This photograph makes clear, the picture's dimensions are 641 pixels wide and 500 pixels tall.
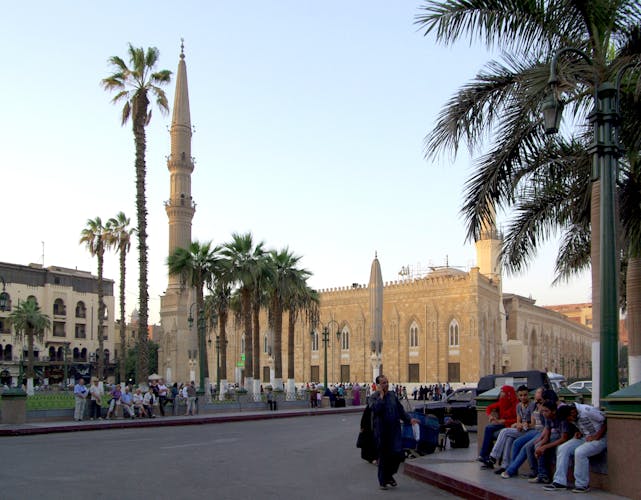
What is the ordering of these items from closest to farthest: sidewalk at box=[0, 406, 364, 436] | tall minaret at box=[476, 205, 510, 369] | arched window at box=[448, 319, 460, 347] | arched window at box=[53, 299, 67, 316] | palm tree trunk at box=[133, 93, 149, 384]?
1. sidewalk at box=[0, 406, 364, 436]
2. palm tree trunk at box=[133, 93, 149, 384]
3. arched window at box=[448, 319, 460, 347]
4. tall minaret at box=[476, 205, 510, 369]
5. arched window at box=[53, 299, 67, 316]

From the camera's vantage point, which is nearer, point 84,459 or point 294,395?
point 84,459

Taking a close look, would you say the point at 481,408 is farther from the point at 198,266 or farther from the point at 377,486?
the point at 198,266

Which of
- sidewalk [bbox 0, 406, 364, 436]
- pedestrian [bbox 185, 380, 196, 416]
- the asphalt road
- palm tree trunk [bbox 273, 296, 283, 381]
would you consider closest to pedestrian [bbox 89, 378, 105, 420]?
sidewalk [bbox 0, 406, 364, 436]

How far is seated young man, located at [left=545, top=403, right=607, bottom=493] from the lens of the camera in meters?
7.84

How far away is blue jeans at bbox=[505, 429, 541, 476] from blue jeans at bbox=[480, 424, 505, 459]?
922mm

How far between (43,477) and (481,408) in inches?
Answer: 263


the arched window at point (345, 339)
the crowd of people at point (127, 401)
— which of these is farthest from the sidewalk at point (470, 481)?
the arched window at point (345, 339)

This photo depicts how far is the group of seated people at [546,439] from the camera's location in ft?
25.8

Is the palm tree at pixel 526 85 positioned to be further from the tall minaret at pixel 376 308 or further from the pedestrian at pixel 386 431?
the tall minaret at pixel 376 308

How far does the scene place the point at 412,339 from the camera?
201 feet

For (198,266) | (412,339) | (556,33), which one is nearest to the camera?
(556,33)

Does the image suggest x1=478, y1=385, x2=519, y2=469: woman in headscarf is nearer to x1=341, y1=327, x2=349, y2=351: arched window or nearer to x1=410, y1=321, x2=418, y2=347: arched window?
x1=410, y1=321, x2=418, y2=347: arched window

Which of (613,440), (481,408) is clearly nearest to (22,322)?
(481,408)

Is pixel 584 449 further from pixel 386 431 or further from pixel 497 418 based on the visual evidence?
pixel 497 418
